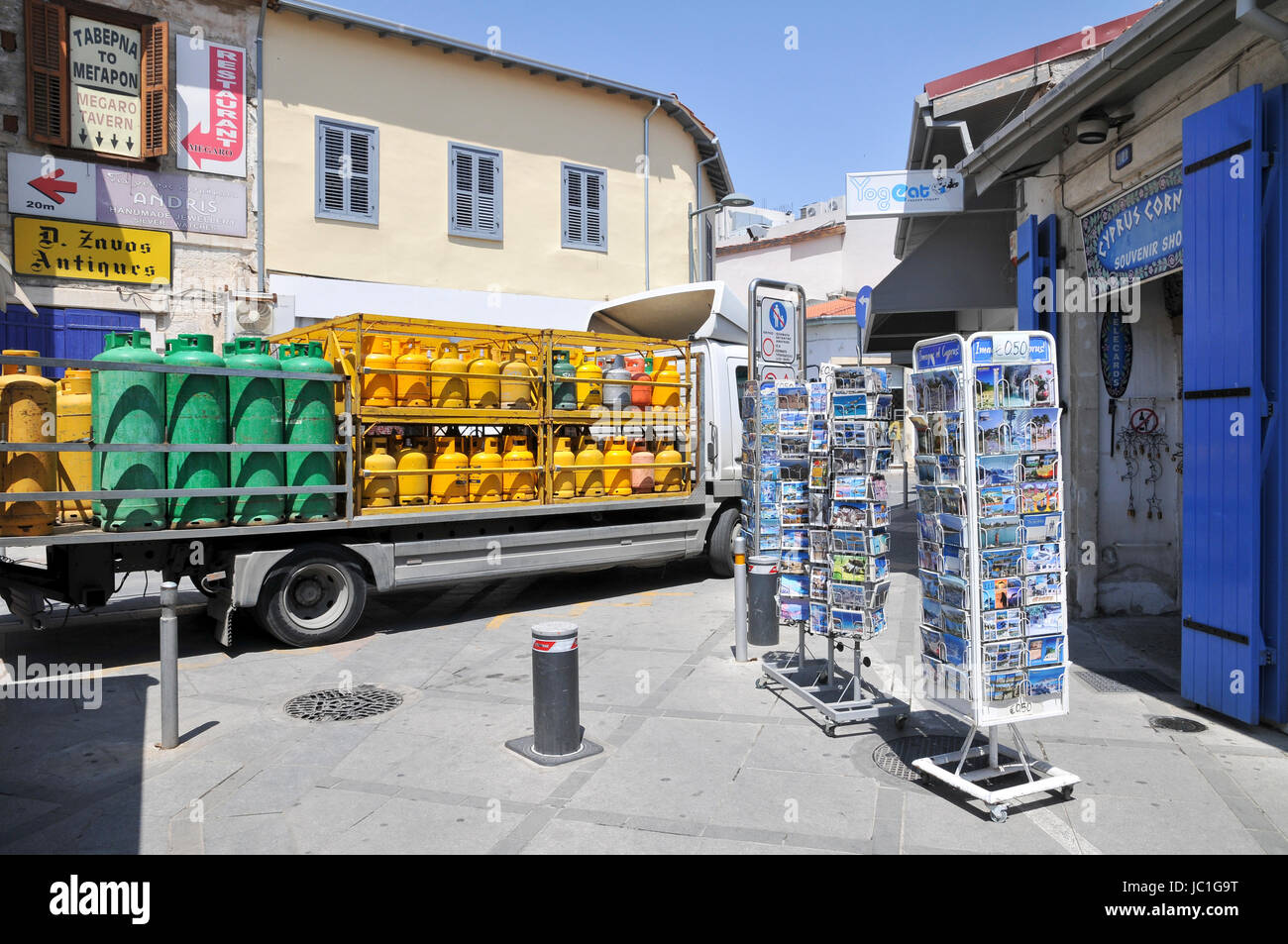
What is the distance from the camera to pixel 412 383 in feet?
26.9

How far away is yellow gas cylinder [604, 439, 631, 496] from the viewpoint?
31.7 ft

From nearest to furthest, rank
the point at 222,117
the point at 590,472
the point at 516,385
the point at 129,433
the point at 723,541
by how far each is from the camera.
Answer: the point at 129,433
the point at 516,385
the point at 590,472
the point at 723,541
the point at 222,117

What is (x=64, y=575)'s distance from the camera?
6.74 metres

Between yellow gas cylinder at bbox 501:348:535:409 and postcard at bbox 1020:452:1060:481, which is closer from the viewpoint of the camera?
postcard at bbox 1020:452:1060:481

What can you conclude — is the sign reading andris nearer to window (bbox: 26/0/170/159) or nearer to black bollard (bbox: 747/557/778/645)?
window (bbox: 26/0/170/159)

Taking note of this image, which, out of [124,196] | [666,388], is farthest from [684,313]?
[124,196]

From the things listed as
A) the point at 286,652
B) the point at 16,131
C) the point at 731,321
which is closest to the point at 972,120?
the point at 731,321

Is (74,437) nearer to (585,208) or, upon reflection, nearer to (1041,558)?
(1041,558)

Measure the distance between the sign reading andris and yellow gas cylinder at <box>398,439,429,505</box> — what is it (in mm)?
8372

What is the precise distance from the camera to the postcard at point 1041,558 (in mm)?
4379

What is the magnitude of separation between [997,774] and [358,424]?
19.0ft

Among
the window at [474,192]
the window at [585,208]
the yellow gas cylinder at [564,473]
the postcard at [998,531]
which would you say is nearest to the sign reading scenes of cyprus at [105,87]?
the window at [474,192]

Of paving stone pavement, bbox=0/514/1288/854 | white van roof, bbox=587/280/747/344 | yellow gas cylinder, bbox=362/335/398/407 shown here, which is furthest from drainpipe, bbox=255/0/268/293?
paving stone pavement, bbox=0/514/1288/854

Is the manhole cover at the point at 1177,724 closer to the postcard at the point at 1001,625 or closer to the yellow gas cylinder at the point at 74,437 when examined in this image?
the postcard at the point at 1001,625
